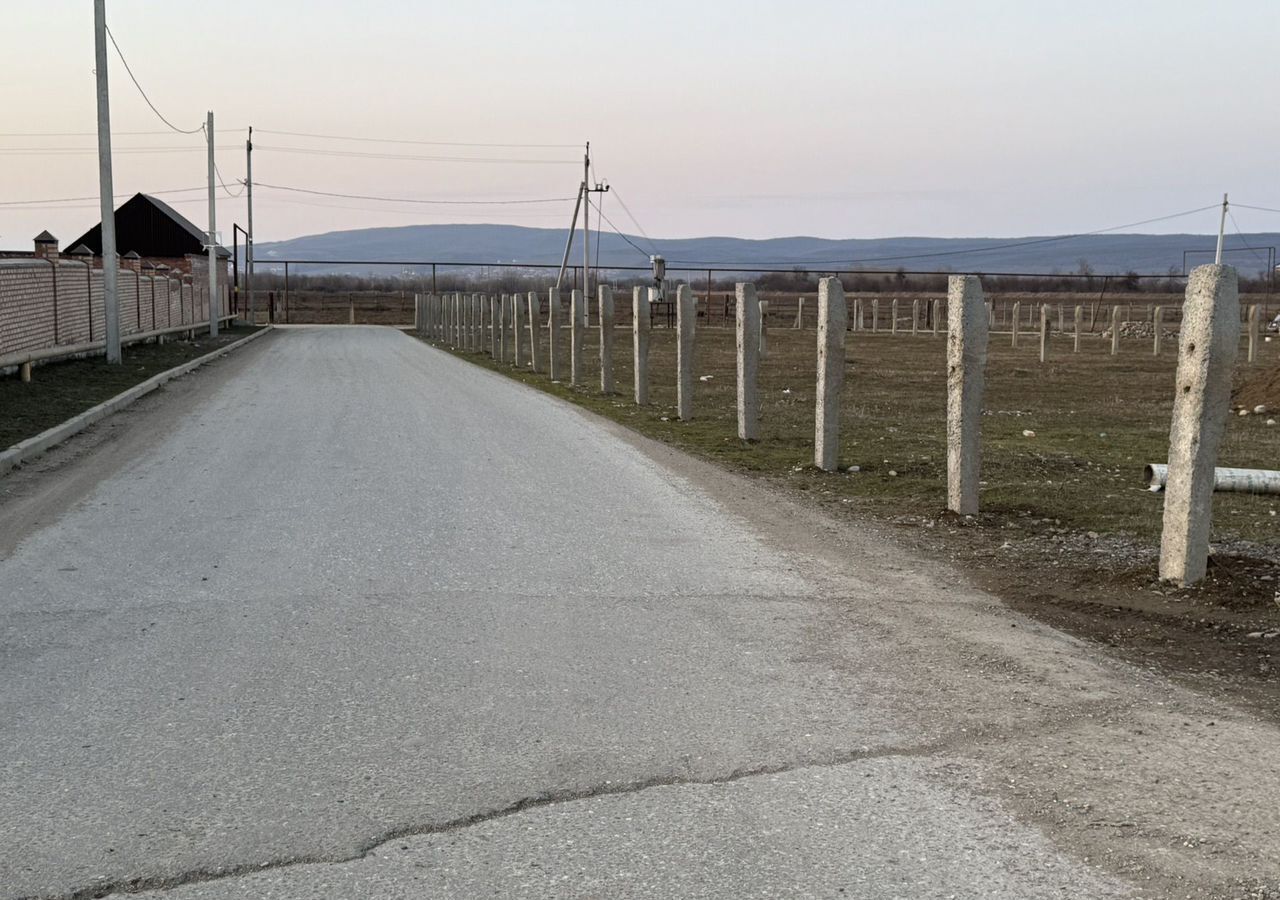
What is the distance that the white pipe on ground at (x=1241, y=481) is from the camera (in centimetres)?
1015

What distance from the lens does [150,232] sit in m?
84.2

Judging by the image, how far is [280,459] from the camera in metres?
11.9

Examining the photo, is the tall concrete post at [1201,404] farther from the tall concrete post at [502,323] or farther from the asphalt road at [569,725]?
the tall concrete post at [502,323]

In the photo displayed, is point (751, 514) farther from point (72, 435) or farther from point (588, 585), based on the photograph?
point (72, 435)

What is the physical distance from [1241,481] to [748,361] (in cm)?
526

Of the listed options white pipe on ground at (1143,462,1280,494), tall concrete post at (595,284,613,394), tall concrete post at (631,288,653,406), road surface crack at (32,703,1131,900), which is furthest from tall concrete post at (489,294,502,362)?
road surface crack at (32,703,1131,900)

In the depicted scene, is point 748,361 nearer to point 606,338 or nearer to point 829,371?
point 829,371

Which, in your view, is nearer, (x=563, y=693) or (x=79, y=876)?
(x=79, y=876)

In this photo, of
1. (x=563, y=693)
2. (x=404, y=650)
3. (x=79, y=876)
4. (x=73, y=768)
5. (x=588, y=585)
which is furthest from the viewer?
(x=588, y=585)

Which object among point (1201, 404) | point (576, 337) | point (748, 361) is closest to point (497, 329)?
point (576, 337)

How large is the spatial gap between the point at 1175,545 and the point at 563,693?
12.0 feet

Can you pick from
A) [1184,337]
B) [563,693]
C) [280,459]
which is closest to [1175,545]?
[1184,337]

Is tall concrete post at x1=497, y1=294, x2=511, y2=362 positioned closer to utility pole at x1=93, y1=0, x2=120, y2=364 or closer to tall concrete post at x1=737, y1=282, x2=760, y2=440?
utility pole at x1=93, y1=0, x2=120, y2=364

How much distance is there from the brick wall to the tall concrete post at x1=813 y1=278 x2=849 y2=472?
520 inches
